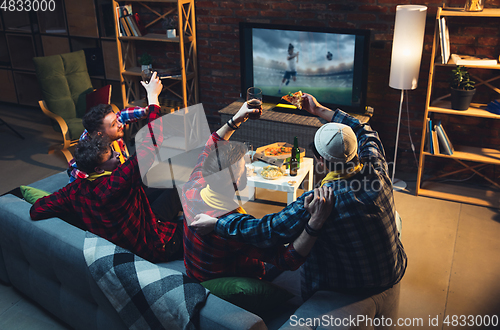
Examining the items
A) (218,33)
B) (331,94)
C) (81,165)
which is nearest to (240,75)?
(218,33)

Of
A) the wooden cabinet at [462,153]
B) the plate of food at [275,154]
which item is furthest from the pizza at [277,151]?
the wooden cabinet at [462,153]

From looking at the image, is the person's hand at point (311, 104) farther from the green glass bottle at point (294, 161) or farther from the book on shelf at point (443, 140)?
the book on shelf at point (443, 140)

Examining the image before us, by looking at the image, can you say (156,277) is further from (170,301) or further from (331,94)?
(331,94)

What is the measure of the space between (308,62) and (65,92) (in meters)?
2.47

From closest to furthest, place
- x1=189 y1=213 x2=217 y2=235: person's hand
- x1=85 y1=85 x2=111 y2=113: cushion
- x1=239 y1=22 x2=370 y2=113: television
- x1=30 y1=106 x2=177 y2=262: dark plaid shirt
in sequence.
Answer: x1=189 y1=213 x2=217 y2=235: person's hand < x1=30 y1=106 x2=177 y2=262: dark plaid shirt < x1=239 y1=22 x2=370 y2=113: television < x1=85 y1=85 x2=111 y2=113: cushion

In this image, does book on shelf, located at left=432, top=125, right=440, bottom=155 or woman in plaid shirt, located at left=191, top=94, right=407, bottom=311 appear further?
book on shelf, located at left=432, top=125, right=440, bottom=155

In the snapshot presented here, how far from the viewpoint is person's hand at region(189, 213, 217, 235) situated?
5.11ft

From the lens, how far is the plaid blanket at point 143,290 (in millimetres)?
1505

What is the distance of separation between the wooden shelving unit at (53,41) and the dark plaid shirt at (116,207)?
123 inches

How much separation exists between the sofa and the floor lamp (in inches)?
78.1

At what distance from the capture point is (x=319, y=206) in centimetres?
144

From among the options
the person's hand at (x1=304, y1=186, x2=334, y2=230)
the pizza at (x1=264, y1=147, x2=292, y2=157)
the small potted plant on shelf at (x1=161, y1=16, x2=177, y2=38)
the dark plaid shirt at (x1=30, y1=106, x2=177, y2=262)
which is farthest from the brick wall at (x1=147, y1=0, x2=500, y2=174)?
the person's hand at (x1=304, y1=186, x2=334, y2=230)

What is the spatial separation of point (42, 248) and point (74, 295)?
0.26 m

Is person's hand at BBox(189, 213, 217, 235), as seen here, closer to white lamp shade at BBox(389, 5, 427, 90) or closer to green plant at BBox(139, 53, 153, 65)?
white lamp shade at BBox(389, 5, 427, 90)
